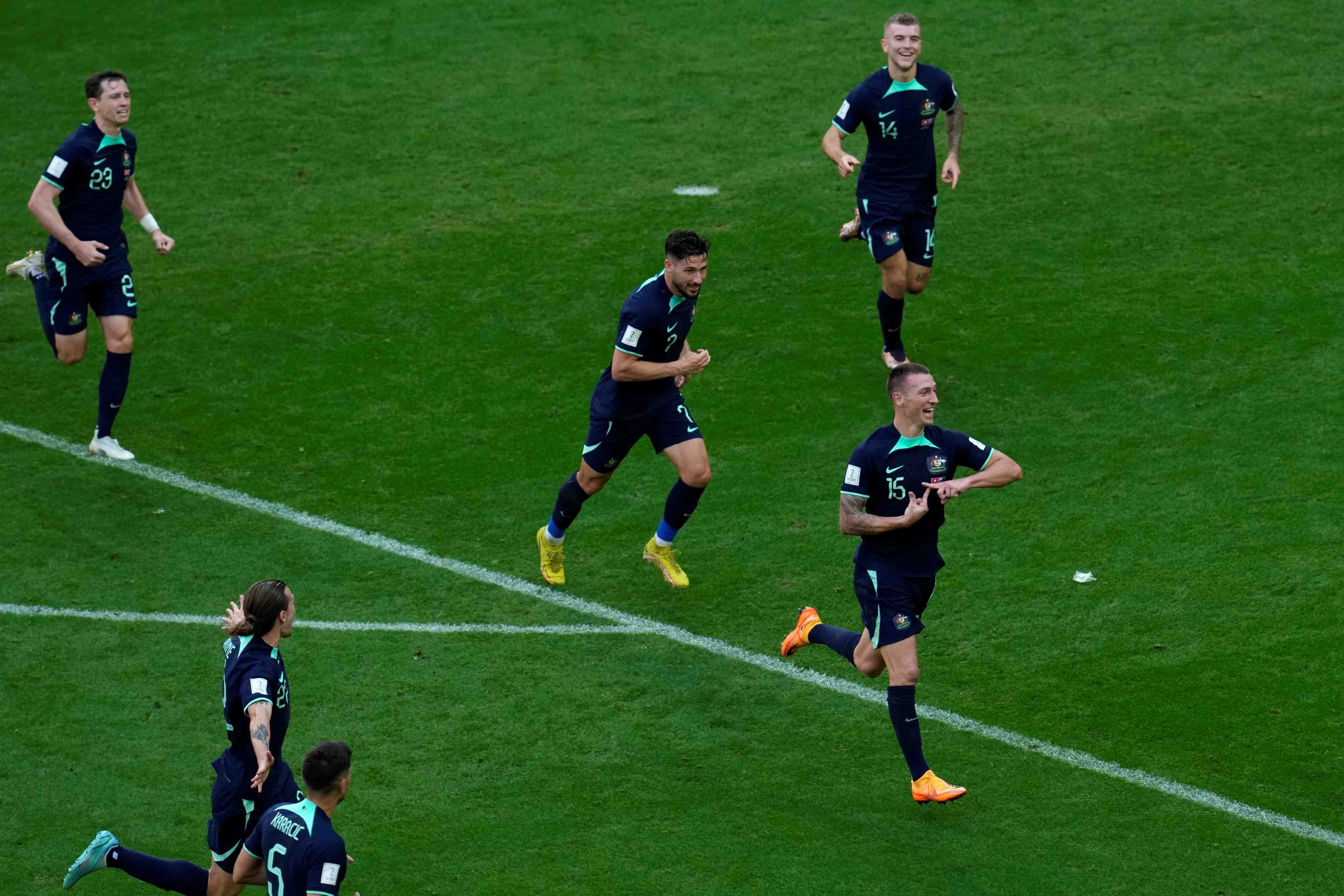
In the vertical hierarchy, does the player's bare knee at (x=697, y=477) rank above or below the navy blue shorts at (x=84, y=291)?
below

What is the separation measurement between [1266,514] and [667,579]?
395 cm

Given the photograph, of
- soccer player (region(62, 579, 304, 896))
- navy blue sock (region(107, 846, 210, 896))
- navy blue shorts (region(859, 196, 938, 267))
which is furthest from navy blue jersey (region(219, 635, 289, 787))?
navy blue shorts (region(859, 196, 938, 267))

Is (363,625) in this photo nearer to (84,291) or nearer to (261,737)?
(261,737)

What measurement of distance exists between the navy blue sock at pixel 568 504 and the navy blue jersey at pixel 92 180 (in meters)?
4.02

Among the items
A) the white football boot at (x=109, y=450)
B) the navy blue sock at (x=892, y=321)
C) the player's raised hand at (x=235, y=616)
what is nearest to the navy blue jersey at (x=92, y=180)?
the white football boot at (x=109, y=450)

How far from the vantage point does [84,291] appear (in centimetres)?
1098

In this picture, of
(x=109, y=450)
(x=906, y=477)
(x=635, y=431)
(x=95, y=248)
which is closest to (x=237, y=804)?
(x=906, y=477)

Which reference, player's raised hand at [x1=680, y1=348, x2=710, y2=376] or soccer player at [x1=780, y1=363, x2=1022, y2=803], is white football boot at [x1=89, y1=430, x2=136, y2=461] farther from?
soccer player at [x1=780, y1=363, x2=1022, y2=803]

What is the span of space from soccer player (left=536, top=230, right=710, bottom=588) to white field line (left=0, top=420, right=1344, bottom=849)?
41 centimetres

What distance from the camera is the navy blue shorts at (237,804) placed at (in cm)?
651

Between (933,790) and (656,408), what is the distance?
295cm

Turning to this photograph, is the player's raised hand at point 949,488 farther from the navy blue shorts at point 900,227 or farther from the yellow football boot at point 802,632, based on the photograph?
the navy blue shorts at point 900,227

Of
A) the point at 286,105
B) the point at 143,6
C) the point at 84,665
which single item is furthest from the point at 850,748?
the point at 143,6

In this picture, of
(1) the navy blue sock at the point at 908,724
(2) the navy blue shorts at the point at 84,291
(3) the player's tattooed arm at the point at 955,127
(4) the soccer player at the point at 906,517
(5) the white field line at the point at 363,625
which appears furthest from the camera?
(3) the player's tattooed arm at the point at 955,127
